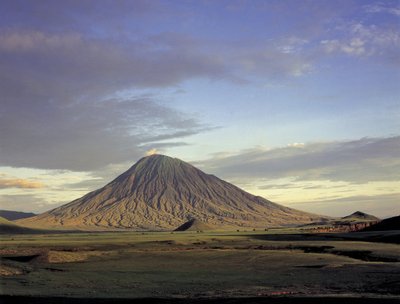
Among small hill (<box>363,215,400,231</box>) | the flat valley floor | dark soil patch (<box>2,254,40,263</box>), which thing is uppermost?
small hill (<box>363,215,400,231</box>)

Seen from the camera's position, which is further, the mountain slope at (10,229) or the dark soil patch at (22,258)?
the mountain slope at (10,229)

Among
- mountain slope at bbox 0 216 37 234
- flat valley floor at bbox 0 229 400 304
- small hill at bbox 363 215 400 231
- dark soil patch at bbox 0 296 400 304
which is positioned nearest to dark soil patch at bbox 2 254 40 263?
flat valley floor at bbox 0 229 400 304

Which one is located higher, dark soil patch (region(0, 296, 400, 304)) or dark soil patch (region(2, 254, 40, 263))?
dark soil patch (region(2, 254, 40, 263))

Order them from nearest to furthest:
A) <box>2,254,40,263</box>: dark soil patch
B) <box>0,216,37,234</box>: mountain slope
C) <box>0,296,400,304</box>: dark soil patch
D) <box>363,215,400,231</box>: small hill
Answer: <box>0,296,400,304</box>: dark soil patch → <box>2,254,40,263</box>: dark soil patch → <box>363,215,400,231</box>: small hill → <box>0,216,37,234</box>: mountain slope

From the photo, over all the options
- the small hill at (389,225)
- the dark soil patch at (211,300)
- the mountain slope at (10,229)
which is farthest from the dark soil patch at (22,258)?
the mountain slope at (10,229)

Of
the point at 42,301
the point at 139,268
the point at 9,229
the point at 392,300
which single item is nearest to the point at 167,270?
the point at 139,268

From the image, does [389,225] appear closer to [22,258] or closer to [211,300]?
[22,258]

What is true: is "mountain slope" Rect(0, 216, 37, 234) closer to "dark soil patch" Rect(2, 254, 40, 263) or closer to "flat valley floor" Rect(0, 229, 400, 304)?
"dark soil patch" Rect(2, 254, 40, 263)

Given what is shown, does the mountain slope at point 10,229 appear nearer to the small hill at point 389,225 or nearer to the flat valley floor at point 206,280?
the small hill at point 389,225

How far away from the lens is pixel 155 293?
81.7 ft

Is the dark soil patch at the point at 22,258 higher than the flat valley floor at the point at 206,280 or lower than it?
higher

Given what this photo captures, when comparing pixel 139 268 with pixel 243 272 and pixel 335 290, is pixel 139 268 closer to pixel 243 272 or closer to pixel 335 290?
pixel 243 272

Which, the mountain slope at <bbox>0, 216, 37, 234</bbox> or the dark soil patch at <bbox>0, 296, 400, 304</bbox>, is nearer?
the dark soil patch at <bbox>0, 296, 400, 304</bbox>

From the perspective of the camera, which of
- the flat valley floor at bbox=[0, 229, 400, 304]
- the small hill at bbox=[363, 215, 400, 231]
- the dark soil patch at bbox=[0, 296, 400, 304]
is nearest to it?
the dark soil patch at bbox=[0, 296, 400, 304]
